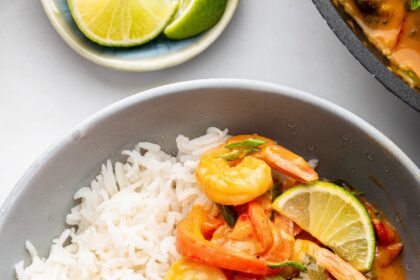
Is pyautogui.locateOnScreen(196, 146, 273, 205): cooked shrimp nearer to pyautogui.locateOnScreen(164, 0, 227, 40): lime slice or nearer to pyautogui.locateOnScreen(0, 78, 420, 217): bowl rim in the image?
pyautogui.locateOnScreen(0, 78, 420, 217): bowl rim

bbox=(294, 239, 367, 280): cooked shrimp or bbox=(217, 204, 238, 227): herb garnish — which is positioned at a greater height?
bbox=(217, 204, 238, 227): herb garnish

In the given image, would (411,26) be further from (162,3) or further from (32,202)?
(32,202)

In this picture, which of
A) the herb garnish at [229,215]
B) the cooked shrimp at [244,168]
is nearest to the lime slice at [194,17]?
the cooked shrimp at [244,168]

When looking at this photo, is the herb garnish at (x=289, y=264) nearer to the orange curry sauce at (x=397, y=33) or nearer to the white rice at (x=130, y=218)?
the white rice at (x=130, y=218)

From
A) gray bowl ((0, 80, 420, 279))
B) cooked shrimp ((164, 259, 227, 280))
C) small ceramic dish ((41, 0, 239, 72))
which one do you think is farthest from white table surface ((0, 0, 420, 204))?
cooked shrimp ((164, 259, 227, 280))

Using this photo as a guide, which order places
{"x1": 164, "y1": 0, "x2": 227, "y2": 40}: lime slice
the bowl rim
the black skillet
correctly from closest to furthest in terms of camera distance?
the black skillet, the bowl rim, {"x1": 164, "y1": 0, "x2": 227, "y2": 40}: lime slice

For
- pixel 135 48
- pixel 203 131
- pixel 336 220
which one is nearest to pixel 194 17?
pixel 135 48
